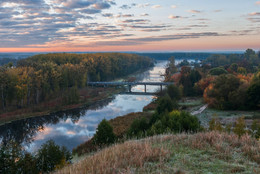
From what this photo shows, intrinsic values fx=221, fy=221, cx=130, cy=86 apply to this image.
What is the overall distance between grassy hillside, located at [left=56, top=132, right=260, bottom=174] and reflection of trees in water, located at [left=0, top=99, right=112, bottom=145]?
28976mm

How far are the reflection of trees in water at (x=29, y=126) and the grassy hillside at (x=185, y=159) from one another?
29.0 metres

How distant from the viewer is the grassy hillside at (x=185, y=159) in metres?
9.38

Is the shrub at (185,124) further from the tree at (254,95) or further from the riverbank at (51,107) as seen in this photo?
the riverbank at (51,107)

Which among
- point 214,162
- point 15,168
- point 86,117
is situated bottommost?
point 86,117

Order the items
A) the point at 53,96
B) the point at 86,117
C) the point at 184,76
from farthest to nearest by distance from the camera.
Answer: the point at 184,76 → the point at 53,96 → the point at 86,117

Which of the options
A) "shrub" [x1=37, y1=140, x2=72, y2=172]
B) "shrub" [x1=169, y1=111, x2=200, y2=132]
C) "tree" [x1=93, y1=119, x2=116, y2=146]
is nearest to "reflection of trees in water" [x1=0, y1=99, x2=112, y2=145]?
"tree" [x1=93, y1=119, x2=116, y2=146]

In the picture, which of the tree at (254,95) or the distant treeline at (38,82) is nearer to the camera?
the tree at (254,95)

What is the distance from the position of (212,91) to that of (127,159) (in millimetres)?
45106

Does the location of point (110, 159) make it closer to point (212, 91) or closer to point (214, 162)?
point (214, 162)

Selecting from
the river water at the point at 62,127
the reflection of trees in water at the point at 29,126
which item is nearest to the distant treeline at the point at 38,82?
the reflection of trees in water at the point at 29,126

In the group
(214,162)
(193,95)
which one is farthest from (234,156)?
(193,95)

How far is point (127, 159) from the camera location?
1048cm

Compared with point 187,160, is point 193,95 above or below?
below

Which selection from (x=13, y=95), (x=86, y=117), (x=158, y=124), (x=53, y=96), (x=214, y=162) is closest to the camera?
(x=214, y=162)
